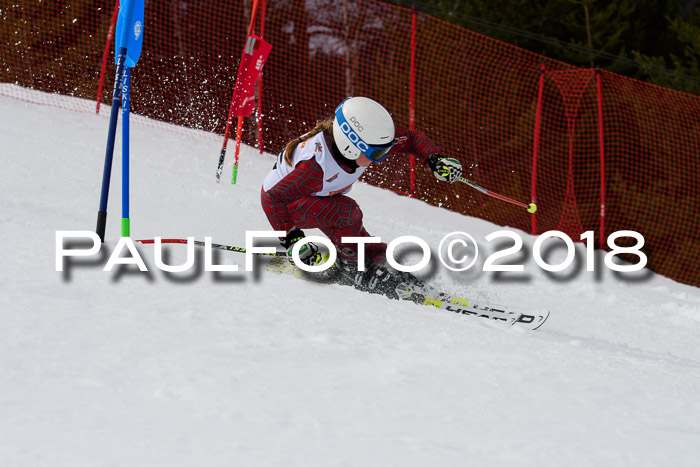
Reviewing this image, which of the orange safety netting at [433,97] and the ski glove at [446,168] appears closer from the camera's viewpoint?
the ski glove at [446,168]

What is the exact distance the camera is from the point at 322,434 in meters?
2.09

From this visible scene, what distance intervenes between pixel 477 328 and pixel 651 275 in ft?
13.7

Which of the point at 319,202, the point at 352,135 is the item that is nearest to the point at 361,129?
the point at 352,135

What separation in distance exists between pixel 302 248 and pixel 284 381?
5.33 feet

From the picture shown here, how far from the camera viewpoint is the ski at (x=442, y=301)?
4.29 m

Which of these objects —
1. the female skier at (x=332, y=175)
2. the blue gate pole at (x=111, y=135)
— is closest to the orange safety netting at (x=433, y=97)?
the female skier at (x=332, y=175)

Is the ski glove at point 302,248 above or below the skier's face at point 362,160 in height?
below

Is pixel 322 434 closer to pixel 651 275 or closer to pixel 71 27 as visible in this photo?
pixel 651 275

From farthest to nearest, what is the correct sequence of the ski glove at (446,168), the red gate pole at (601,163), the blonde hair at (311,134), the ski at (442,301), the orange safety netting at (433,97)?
1. the orange safety netting at (433,97)
2. the red gate pole at (601,163)
3. the ski glove at (446,168)
4. the ski at (442,301)
5. the blonde hair at (311,134)

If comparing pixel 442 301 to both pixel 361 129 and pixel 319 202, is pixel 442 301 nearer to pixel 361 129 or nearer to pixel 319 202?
pixel 319 202

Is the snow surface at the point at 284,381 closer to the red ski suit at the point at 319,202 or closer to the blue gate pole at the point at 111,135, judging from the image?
the blue gate pole at the point at 111,135

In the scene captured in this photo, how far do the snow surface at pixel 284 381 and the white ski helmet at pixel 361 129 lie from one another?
2.75ft

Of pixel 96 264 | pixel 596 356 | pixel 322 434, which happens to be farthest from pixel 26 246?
pixel 596 356

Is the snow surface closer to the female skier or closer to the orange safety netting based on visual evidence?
the female skier
